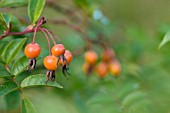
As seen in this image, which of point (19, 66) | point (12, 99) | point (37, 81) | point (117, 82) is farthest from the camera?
point (117, 82)

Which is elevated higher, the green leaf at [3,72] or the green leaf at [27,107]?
the green leaf at [3,72]

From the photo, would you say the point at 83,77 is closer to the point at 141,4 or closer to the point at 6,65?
the point at 6,65

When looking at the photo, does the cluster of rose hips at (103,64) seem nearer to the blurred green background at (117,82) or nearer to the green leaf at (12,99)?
the blurred green background at (117,82)

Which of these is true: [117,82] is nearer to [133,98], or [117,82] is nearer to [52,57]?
[133,98]

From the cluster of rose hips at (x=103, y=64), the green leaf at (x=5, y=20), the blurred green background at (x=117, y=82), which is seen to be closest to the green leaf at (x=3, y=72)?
the green leaf at (x=5, y=20)

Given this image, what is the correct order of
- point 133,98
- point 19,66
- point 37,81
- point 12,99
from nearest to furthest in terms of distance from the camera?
point 37,81 → point 19,66 → point 12,99 → point 133,98

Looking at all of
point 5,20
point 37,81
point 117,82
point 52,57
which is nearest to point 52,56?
point 52,57

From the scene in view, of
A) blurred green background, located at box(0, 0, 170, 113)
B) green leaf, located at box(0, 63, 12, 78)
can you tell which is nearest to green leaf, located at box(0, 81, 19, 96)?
green leaf, located at box(0, 63, 12, 78)
